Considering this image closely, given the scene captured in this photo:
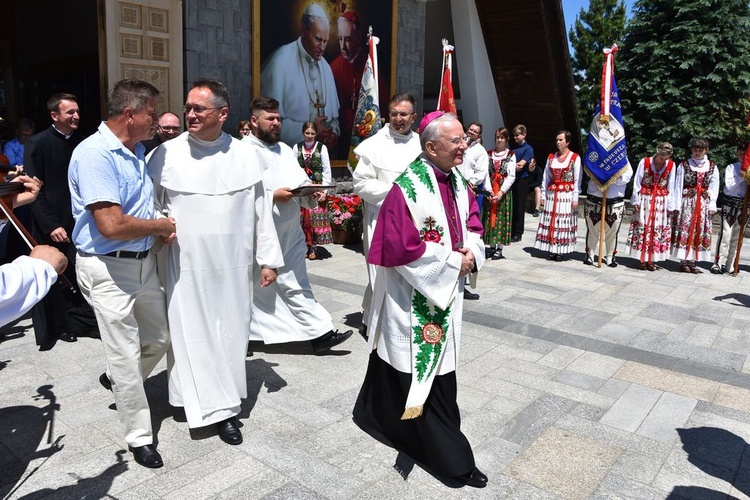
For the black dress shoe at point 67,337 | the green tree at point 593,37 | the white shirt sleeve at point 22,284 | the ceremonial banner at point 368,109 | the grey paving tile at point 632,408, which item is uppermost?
the green tree at point 593,37

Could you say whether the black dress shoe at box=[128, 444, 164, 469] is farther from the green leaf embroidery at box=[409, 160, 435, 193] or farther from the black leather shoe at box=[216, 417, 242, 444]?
A: the green leaf embroidery at box=[409, 160, 435, 193]

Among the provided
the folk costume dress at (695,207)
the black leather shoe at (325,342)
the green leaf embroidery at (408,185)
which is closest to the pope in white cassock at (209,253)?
the green leaf embroidery at (408,185)

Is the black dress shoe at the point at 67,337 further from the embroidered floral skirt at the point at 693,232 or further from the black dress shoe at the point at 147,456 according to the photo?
the embroidered floral skirt at the point at 693,232

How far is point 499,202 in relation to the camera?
1004 cm

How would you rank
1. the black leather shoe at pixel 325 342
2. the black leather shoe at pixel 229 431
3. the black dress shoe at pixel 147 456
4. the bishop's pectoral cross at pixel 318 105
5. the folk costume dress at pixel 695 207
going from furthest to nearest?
the bishop's pectoral cross at pixel 318 105, the folk costume dress at pixel 695 207, the black leather shoe at pixel 325 342, the black leather shoe at pixel 229 431, the black dress shoe at pixel 147 456

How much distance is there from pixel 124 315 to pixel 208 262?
1.66 ft

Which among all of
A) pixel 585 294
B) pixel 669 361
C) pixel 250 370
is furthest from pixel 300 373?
pixel 585 294

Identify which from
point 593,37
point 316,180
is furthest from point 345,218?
point 593,37

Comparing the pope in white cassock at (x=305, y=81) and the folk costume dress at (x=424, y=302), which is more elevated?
the pope in white cassock at (x=305, y=81)

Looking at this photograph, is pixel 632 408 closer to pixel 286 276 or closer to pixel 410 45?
pixel 286 276

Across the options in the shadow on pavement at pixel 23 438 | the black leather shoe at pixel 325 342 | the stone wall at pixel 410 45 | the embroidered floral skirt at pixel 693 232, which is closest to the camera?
the shadow on pavement at pixel 23 438

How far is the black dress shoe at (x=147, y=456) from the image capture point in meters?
3.15

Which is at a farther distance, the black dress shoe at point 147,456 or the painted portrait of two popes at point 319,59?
the painted portrait of two popes at point 319,59

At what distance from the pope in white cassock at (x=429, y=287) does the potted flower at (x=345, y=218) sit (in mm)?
6525
